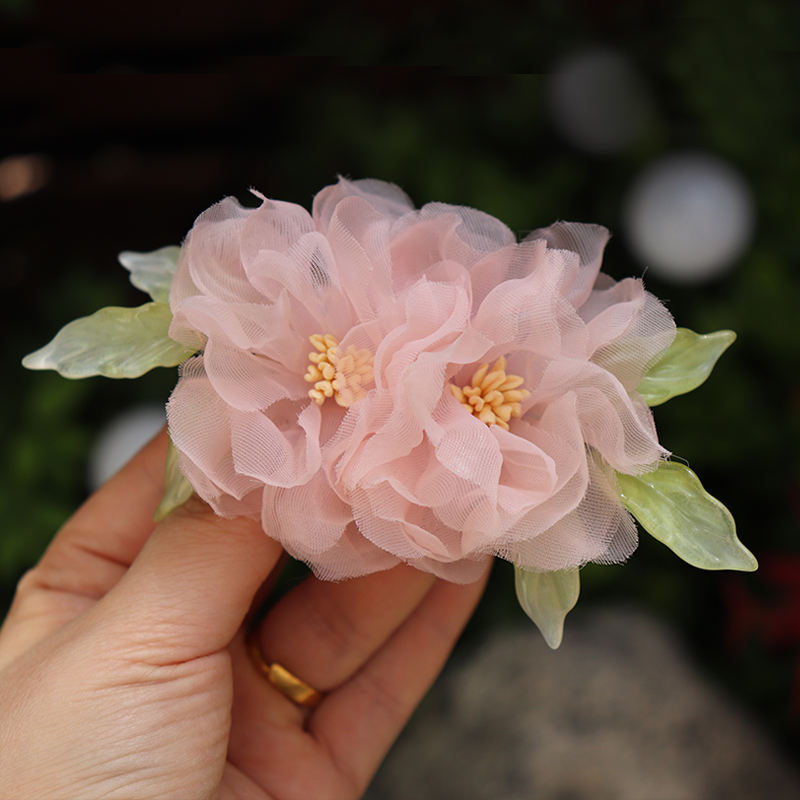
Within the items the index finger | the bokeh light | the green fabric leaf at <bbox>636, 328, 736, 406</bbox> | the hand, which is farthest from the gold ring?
the bokeh light

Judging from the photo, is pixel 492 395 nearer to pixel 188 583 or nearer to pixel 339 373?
pixel 339 373

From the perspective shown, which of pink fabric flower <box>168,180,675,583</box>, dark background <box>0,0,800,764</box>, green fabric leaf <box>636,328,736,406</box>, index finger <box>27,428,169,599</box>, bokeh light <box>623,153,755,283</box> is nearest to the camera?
pink fabric flower <box>168,180,675,583</box>

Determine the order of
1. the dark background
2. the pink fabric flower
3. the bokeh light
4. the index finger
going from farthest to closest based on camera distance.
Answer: the dark background, the bokeh light, the index finger, the pink fabric flower

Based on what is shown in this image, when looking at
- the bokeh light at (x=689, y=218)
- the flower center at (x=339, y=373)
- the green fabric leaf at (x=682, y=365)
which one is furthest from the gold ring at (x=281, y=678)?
the bokeh light at (x=689, y=218)

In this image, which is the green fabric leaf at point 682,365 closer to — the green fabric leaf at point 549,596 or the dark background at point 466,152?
the green fabric leaf at point 549,596

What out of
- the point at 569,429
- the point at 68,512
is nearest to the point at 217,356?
the point at 569,429

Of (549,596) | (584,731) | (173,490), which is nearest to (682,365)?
(549,596)

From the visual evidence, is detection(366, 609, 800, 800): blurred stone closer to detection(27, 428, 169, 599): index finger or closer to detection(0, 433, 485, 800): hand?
detection(0, 433, 485, 800): hand
